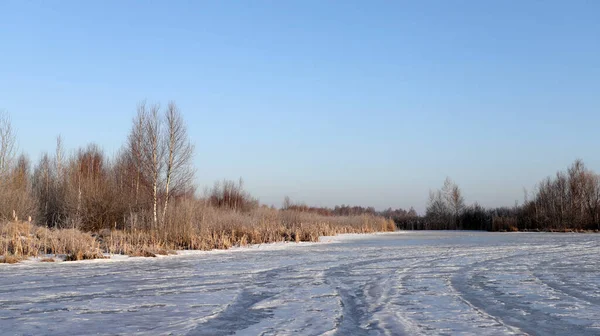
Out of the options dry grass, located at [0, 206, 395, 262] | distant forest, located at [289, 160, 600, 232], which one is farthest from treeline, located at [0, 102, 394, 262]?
distant forest, located at [289, 160, 600, 232]

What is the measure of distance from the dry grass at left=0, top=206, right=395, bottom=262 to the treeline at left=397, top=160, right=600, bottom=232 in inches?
887

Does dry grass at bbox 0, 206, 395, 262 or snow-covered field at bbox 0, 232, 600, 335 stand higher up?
dry grass at bbox 0, 206, 395, 262

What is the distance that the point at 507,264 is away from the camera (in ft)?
36.7

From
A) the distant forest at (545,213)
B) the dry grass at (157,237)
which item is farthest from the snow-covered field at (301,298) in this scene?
the distant forest at (545,213)

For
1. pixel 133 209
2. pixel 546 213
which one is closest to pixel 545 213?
pixel 546 213

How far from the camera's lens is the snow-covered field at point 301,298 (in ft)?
16.1

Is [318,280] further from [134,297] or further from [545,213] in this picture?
[545,213]

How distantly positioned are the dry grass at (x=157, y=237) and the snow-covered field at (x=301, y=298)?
201 centimetres

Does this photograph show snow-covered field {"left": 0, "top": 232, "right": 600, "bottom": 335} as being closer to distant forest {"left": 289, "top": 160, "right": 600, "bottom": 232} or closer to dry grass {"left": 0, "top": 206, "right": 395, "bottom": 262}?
dry grass {"left": 0, "top": 206, "right": 395, "bottom": 262}

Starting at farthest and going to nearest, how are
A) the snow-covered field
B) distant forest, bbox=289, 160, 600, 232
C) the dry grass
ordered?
distant forest, bbox=289, 160, 600, 232 → the dry grass → the snow-covered field

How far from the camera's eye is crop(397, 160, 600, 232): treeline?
125 feet

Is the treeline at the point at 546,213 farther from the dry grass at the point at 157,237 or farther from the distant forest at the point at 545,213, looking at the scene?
the dry grass at the point at 157,237

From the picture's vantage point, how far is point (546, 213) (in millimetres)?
38875

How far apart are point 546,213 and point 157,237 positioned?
32.6m
